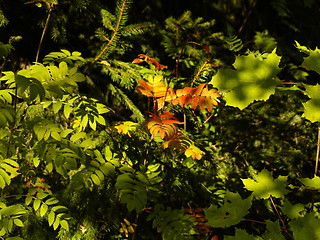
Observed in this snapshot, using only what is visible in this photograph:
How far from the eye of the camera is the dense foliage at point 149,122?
130 cm

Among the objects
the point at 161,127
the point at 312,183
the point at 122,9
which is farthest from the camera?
the point at 122,9

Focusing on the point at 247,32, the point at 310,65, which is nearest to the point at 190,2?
the point at 247,32

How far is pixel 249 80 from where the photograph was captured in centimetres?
105

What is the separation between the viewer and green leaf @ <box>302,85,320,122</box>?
1.02 m

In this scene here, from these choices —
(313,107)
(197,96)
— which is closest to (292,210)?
(313,107)

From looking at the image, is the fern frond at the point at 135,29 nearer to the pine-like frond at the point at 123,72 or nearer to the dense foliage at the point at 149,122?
the dense foliage at the point at 149,122

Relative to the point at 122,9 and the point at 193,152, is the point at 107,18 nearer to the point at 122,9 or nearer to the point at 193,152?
the point at 122,9

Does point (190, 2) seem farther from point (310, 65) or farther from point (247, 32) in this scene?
point (310, 65)

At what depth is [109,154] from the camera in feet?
5.36

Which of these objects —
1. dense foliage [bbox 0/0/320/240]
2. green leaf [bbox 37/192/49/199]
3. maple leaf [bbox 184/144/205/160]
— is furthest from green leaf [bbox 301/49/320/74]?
green leaf [bbox 37/192/49/199]

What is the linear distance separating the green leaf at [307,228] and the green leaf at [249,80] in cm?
42

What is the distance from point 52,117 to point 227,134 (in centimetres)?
157

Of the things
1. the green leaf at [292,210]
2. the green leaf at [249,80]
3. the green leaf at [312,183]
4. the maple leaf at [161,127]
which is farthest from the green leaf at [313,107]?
the maple leaf at [161,127]

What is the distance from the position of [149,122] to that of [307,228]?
30.3 inches
